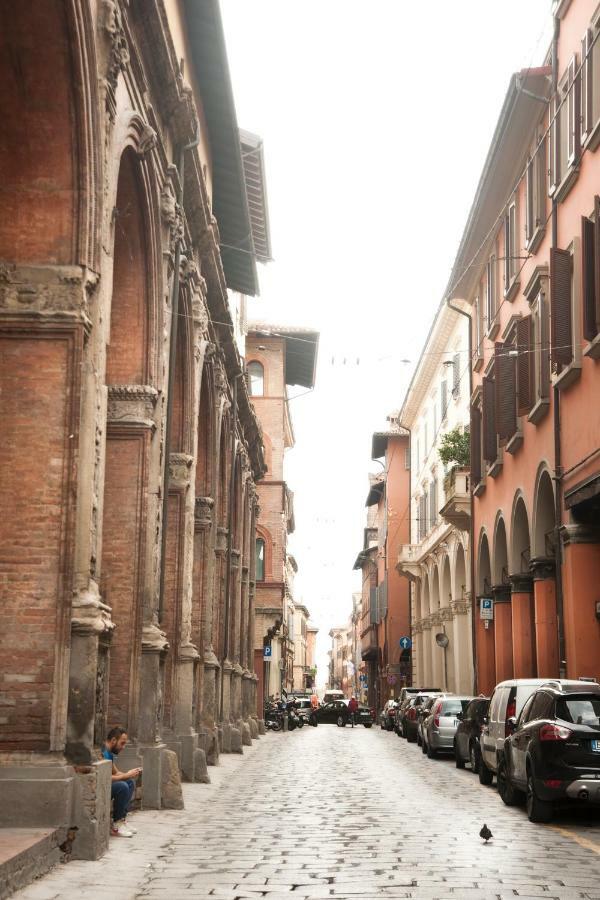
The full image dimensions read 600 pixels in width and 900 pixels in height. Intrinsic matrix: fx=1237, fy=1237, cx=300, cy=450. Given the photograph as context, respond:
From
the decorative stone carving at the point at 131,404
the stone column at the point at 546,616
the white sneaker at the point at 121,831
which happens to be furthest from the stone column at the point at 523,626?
the white sneaker at the point at 121,831

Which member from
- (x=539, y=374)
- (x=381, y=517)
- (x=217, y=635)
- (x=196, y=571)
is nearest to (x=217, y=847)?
Result: (x=196, y=571)

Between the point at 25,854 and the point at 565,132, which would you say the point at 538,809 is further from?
the point at 565,132

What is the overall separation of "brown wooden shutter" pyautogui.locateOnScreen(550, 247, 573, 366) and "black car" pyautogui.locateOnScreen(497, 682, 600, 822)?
8462 mm

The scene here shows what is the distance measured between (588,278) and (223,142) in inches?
350

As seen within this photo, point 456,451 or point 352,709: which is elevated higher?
point 456,451

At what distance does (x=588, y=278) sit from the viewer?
796 inches

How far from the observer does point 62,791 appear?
10359mm

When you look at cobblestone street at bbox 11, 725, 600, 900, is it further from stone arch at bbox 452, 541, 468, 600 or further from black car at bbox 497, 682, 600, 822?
stone arch at bbox 452, 541, 468, 600

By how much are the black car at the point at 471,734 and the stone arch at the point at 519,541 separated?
528cm

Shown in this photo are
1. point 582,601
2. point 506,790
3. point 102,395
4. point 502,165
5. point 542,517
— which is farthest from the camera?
point 502,165

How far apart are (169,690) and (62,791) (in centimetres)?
974

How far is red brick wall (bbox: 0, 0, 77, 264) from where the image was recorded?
1129 cm

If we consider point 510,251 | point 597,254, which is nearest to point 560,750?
point 597,254

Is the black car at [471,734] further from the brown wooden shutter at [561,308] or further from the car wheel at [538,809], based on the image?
the car wheel at [538,809]
